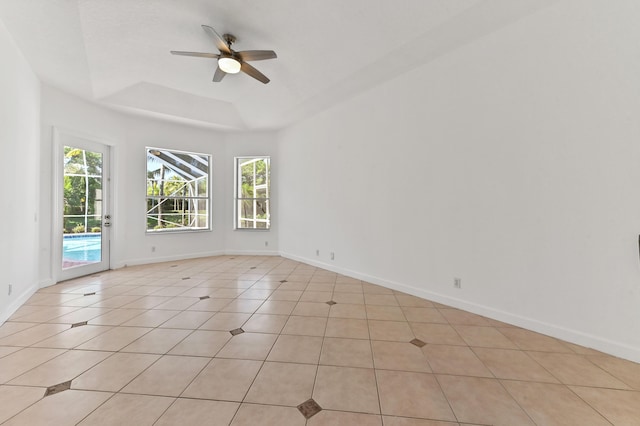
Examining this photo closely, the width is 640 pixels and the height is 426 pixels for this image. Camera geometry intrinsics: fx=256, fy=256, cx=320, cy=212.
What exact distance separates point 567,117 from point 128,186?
686 centimetres

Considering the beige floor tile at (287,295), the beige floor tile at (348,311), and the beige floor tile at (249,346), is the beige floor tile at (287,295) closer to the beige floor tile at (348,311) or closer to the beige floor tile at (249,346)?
the beige floor tile at (348,311)

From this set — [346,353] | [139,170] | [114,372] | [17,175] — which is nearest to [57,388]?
[114,372]

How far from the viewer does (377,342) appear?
2.32 metres

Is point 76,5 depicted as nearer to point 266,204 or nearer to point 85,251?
point 85,251

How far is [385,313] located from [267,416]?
1.82 metres

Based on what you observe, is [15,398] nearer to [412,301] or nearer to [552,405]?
[552,405]

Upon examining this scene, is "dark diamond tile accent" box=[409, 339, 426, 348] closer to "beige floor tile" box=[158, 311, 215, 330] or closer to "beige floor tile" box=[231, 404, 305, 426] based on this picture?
"beige floor tile" box=[231, 404, 305, 426]

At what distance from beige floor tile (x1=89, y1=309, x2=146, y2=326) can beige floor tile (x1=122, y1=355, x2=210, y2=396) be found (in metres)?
1.10

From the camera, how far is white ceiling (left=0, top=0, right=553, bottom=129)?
261 cm

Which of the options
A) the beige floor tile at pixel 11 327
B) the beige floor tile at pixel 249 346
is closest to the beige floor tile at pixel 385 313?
the beige floor tile at pixel 249 346

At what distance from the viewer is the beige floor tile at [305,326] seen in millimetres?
2496

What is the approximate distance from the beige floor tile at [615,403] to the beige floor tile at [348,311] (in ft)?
5.67

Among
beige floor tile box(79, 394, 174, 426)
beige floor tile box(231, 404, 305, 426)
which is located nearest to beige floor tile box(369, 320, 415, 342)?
beige floor tile box(231, 404, 305, 426)

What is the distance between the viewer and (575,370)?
1.94 meters
